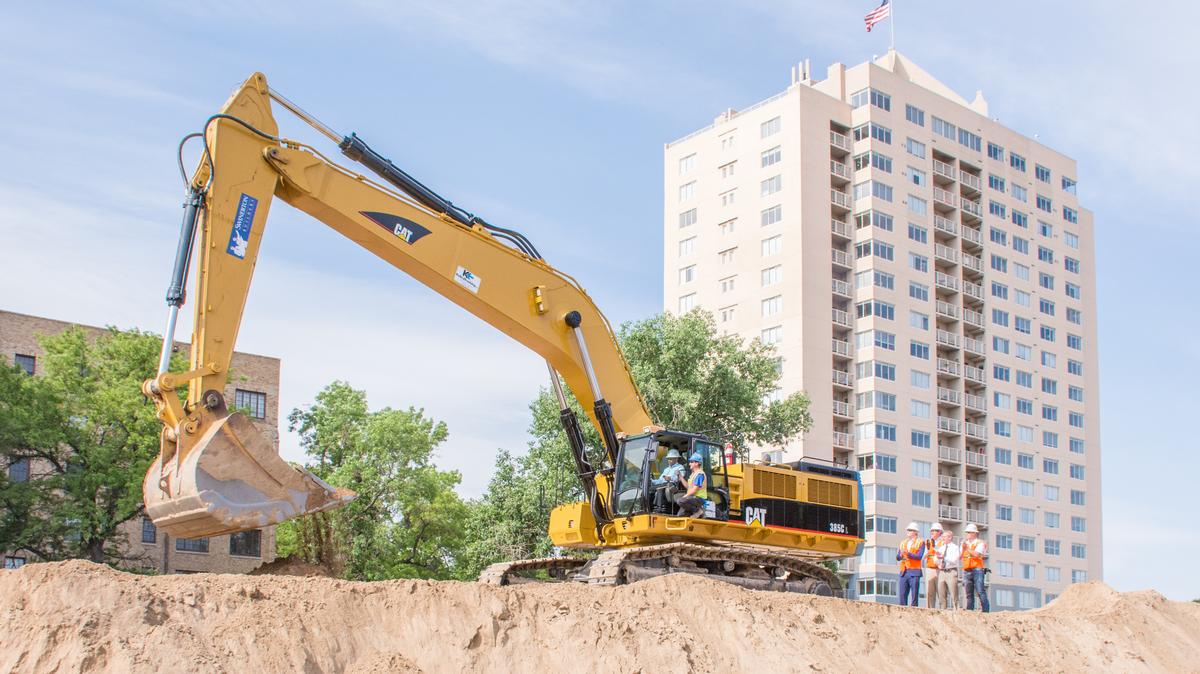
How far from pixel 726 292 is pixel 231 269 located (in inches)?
2416

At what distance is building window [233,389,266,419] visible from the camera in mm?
49594

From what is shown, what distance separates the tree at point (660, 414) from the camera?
41.1m

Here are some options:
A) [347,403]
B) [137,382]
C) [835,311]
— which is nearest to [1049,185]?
[835,311]

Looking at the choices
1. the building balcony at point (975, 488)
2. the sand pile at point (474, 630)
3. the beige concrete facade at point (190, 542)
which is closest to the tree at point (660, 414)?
the beige concrete facade at point (190, 542)

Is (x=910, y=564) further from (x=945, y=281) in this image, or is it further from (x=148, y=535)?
(x=945, y=281)

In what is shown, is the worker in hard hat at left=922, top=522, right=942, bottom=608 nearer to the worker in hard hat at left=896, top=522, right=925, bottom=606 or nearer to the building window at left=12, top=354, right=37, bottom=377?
the worker in hard hat at left=896, top=522, right=925, bottom=606

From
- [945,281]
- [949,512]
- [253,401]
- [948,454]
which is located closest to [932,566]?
[253,401]

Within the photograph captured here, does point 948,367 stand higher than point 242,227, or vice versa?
point 948,367

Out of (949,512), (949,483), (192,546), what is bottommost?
(192,546)

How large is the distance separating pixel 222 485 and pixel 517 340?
5995mm

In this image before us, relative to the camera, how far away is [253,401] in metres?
50.3

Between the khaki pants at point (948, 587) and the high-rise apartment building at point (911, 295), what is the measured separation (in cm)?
4469

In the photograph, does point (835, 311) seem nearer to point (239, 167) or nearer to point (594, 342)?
point (594, 342)

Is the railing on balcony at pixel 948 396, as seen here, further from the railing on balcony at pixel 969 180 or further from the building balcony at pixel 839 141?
the building balcony at pixel 839 141
